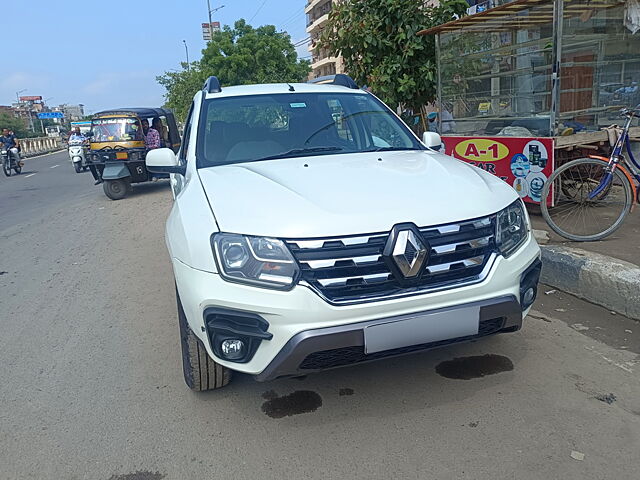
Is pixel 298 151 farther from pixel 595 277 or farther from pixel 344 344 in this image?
pixel 595 277

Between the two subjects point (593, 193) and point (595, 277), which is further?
point (593, 193)

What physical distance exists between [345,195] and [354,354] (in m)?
0.73

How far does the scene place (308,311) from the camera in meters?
2.23

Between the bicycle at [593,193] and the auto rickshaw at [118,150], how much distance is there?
824cm

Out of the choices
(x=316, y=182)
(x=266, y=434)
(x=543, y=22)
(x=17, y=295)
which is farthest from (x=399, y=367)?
(x=543, y=22)

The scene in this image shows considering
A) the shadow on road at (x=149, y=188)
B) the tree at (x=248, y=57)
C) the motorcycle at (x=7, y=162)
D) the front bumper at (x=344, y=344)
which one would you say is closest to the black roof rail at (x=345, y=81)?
the front bumper at (x=344, y=344)

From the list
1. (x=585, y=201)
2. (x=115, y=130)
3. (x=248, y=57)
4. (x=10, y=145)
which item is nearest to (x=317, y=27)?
(x=248, y=57)

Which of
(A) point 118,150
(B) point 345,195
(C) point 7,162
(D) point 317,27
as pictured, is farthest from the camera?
(D) point 317,27

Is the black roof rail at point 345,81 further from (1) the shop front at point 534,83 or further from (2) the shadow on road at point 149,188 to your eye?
(2) the shadow on road at point 149,188

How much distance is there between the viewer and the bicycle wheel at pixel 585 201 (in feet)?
15.6

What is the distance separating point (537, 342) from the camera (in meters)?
3.33

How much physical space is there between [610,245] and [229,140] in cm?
344

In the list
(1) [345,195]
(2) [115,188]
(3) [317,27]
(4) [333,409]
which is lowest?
(4) [333,409]

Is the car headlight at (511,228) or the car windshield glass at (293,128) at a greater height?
the car windshield glass at (293,128)
